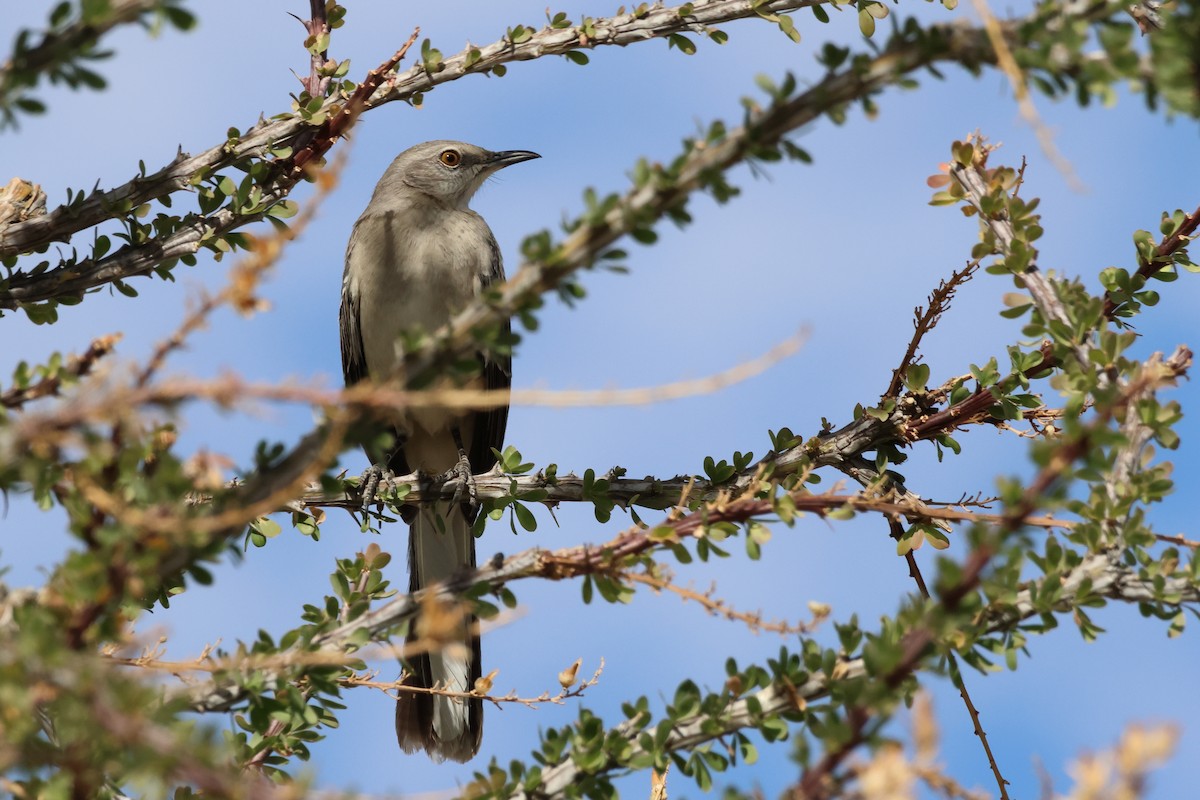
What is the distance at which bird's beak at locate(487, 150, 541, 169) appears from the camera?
822 centimetres

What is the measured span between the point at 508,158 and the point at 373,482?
3.64 metres

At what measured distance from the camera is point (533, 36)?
4.79 metres

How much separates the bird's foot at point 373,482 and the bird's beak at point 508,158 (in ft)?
10.5

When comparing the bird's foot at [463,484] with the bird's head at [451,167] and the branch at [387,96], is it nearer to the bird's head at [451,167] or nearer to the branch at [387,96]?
the branch at [387,96]

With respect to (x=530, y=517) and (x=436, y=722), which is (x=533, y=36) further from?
(x=436, y=722)

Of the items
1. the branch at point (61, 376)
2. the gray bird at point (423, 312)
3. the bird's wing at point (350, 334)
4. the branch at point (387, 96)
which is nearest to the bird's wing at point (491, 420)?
the gray bird at point (423, 312)

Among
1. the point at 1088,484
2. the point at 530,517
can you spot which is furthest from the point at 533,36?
the point at 1088,484

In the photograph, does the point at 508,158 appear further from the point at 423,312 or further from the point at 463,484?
the point at 463,484

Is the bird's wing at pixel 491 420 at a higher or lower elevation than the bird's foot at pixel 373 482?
higher

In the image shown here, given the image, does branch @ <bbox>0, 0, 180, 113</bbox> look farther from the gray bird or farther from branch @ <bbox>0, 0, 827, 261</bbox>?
the gray bird

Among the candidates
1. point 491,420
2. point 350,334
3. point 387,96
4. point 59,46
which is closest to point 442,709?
point 491,420

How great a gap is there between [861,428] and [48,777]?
3.02 meters

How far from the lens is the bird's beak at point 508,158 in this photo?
324 inches

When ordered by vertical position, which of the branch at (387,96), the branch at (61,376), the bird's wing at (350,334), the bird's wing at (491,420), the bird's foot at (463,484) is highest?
the bird's wing at (350,334)
